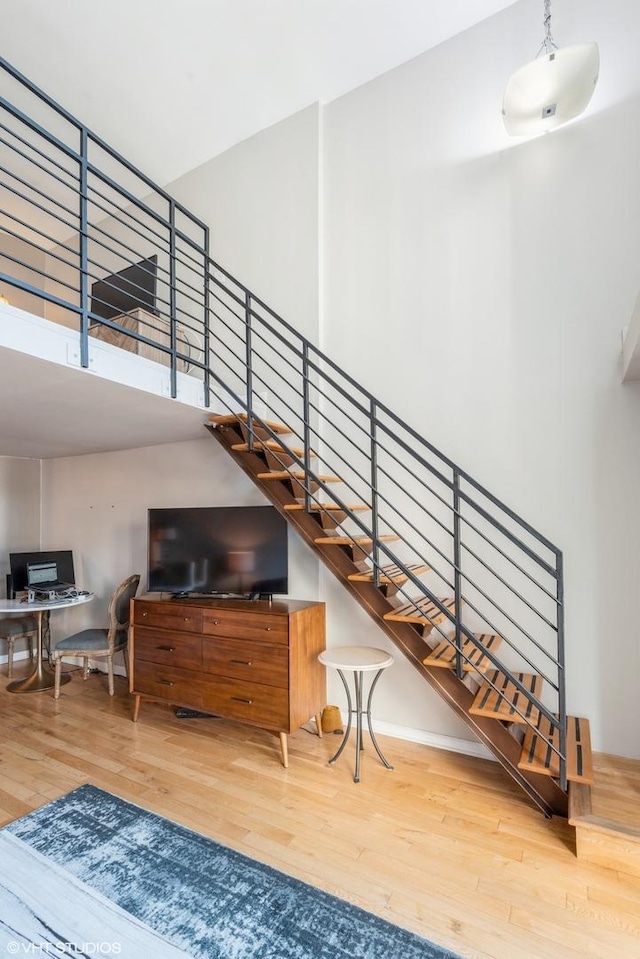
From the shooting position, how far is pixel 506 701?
2.25m

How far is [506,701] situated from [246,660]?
1540 millimetres

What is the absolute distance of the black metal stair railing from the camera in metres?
2.36

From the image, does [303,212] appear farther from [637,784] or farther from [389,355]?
[637,784]

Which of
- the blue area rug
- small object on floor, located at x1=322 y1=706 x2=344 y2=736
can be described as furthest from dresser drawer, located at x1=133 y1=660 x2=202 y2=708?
the blue area rug

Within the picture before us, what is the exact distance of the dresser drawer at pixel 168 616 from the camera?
3225 millimetres

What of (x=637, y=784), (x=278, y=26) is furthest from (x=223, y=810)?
(x=278, y=26)

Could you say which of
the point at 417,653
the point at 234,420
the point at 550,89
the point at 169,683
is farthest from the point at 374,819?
the point at 550,89

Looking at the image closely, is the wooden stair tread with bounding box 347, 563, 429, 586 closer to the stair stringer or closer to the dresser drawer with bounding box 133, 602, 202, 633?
the stair stringer

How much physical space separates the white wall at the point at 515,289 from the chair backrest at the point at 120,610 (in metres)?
2.03

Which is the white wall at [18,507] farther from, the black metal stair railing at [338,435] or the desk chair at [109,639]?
the black metal stair railing at [338,435]

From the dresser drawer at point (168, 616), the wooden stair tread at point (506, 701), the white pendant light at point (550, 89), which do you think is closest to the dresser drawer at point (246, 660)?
the dresser drawer at point (168, 616)

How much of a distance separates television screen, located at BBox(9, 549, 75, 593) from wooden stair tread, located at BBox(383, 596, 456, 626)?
3.55m

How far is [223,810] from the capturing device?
2354 mm

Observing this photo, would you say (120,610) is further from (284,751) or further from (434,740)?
(434,740)
